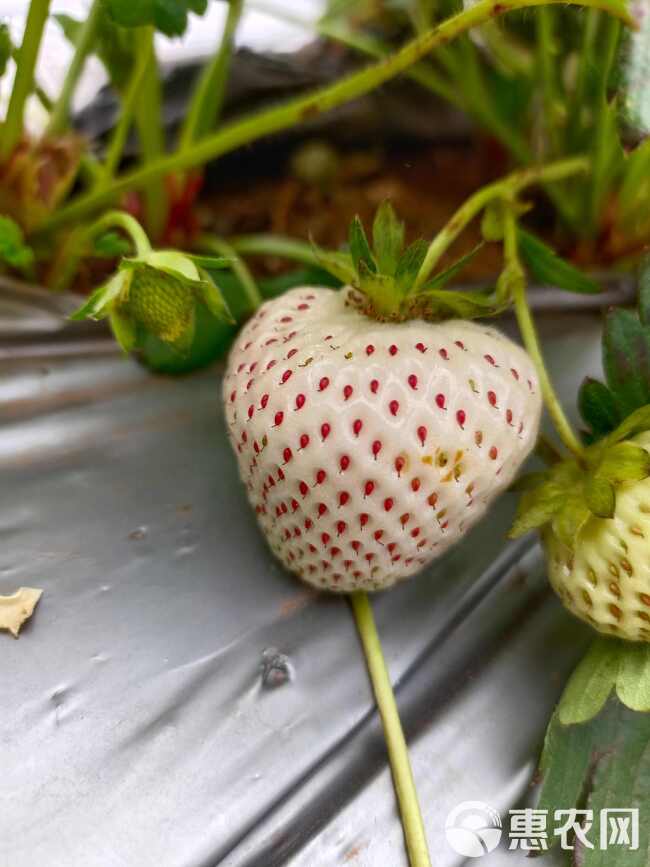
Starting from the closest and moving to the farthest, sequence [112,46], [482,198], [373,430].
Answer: [373,430] < [482,198] < [112,46]

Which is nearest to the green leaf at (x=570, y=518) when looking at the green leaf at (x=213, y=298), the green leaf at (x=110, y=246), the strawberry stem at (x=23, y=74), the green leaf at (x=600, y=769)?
the green leaf at (x=600, y=769)

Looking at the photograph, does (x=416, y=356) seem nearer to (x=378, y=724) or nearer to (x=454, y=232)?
(x=454, y=232)

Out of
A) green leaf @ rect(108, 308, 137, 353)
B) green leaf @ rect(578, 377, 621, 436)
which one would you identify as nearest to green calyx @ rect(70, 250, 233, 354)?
green leaf @ rect(108, 308, 137, 353)

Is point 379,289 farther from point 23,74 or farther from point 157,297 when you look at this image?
point 23,74

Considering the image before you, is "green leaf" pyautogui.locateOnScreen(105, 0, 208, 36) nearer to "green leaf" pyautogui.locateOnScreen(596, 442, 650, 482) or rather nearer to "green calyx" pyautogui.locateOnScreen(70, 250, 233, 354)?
"green calyx" pyautogui.locateOnScreen(70, 250, 233, 354)

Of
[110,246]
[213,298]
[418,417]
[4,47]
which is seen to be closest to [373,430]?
[418,417]

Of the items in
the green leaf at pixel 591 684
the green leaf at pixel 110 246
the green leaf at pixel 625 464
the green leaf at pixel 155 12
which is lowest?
the green leaf at pixel 591 684

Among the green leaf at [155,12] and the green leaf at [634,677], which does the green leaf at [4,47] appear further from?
the green leaf at [634,677]
